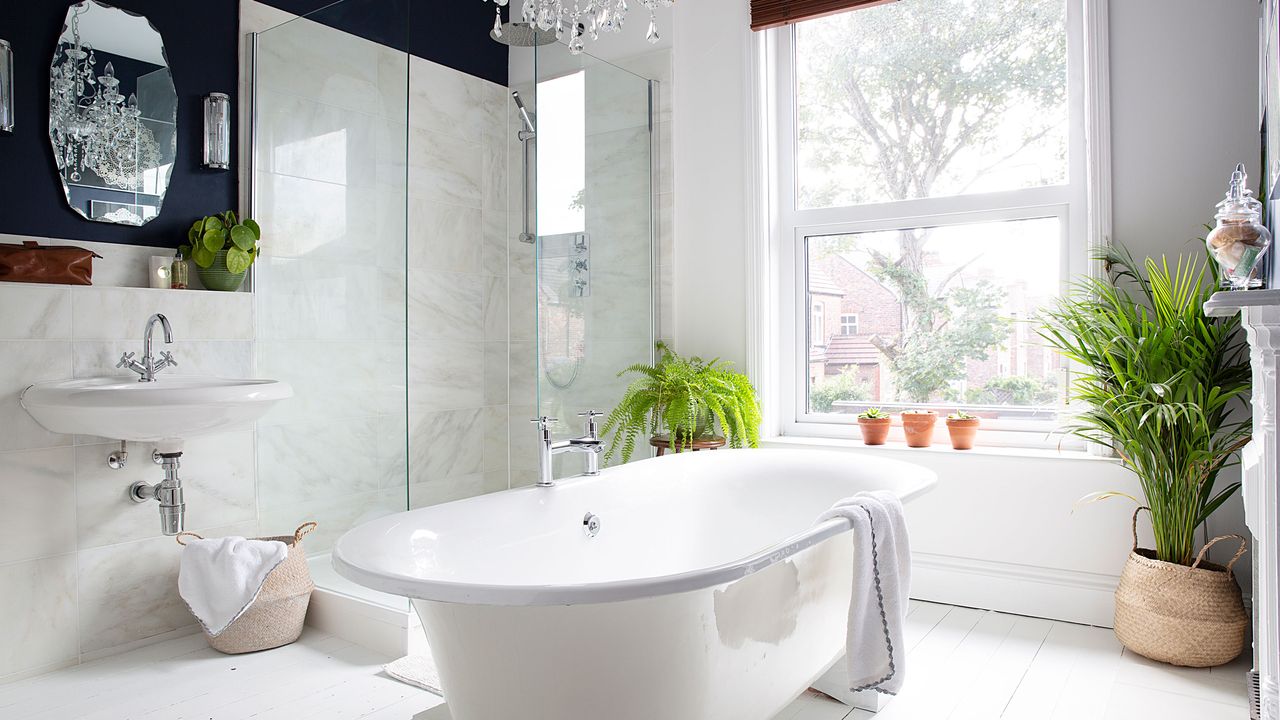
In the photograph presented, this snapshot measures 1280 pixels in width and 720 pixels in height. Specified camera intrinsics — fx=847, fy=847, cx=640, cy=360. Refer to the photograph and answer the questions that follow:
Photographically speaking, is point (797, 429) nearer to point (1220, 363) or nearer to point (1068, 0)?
point (1220, 363)

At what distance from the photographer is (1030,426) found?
3.11m

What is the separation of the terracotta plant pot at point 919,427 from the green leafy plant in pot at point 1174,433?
621 mm

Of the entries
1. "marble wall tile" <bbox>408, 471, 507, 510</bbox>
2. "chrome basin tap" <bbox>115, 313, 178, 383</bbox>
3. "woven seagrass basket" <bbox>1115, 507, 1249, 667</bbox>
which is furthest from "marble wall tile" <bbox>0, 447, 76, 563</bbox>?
"woven seagrass basket" <bbox>1115, 507, 1249, 667</bbox>

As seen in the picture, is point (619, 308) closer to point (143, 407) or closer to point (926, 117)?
point (926, 117)

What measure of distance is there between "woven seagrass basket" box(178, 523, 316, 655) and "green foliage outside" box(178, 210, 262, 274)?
3.01 ft

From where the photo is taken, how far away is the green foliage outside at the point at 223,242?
2879mm

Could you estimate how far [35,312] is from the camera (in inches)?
97.8

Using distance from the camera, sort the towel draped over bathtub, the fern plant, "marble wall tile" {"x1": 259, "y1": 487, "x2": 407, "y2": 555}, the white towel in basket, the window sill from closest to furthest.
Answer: the towel draped over bathtub
the white towel in basket
"marble wall tile" {"x1": 259, "y1": 487, "x2": 407, "y2": 555}
the window sill
the fern plant

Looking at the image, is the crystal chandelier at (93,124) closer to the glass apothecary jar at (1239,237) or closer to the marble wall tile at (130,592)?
the marble wall tile at (130,592)

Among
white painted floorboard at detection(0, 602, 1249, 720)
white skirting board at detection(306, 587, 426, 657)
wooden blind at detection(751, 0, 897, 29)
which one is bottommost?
white painted floorboard at detection(0, 602, 1249, 720)

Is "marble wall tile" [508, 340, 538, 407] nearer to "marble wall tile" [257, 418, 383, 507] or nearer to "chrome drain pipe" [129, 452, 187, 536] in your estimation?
"marble wall tile" [257, 418, 383, 507]

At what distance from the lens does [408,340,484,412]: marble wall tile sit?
3.69m

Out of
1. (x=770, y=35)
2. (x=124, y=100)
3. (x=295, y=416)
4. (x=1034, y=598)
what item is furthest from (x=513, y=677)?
(x=770, y=35)

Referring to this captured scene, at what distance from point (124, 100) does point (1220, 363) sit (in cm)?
351
